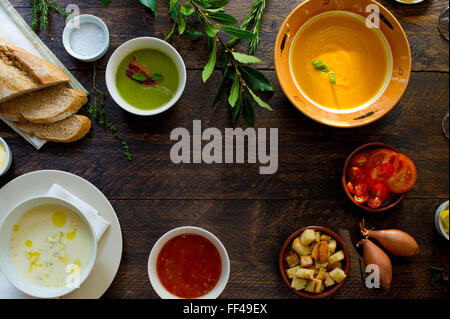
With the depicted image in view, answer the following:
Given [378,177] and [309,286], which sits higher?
[378,177]

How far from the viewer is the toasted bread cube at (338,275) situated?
136 centimetres

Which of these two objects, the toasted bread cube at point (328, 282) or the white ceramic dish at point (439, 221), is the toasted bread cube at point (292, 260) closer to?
the toasted bread cube at point (328, 282)

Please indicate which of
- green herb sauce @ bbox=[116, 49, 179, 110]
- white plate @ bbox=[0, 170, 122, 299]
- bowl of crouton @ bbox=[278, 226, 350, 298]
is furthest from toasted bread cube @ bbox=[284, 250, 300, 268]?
green herb sauce @ bbox=[116, 49, 179, 110]

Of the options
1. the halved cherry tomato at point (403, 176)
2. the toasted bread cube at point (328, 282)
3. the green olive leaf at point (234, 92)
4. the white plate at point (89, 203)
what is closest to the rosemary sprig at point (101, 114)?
the white plate at point (89, 203)

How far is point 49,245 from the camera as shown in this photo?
1302 millimetres

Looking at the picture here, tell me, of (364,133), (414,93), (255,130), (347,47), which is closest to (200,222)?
(255,130)

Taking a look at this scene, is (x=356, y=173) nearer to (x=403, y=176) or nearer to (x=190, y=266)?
(x=403, y=176)

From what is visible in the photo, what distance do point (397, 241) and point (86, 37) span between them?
1250 mm

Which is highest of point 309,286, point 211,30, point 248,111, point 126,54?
point 211,30

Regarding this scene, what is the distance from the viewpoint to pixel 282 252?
4.50ft

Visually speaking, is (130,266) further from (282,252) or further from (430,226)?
(430,226)

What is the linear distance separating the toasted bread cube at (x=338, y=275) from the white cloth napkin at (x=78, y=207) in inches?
29.7

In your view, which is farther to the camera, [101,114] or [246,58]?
[101,114]

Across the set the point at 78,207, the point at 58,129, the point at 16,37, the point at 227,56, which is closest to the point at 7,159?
the point at 58,129
